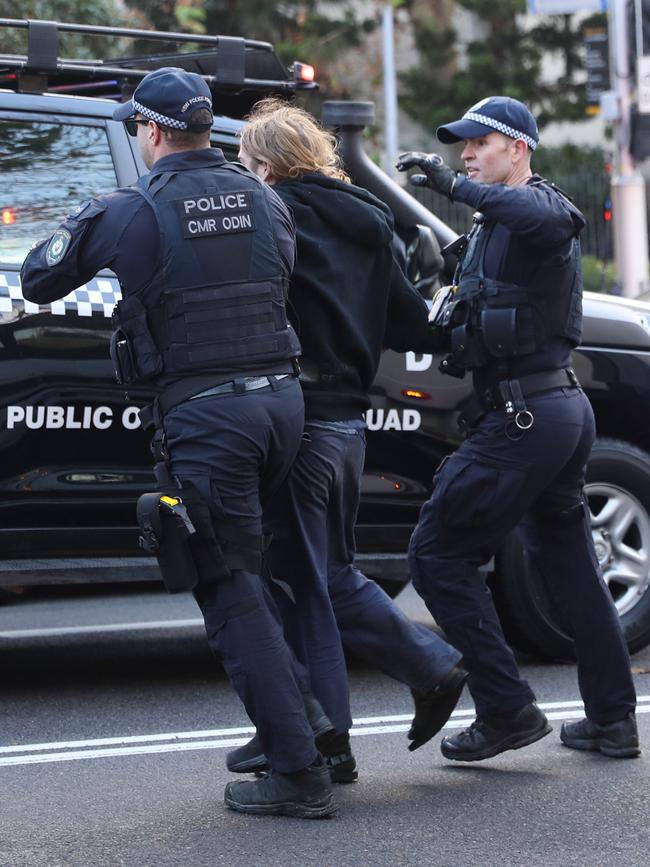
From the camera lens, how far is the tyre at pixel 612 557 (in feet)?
18.8

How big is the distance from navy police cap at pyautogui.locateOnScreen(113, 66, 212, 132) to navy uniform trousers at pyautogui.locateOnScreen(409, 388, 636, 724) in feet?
3.84

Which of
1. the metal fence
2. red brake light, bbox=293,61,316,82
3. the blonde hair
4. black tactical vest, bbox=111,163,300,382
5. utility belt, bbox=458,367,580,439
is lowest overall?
the metal fence

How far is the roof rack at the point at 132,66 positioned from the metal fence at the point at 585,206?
12491mm

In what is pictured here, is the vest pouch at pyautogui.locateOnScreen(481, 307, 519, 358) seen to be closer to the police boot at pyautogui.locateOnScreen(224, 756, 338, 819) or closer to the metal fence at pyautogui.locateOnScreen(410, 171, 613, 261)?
the police boot at pyautogui.locateOnScreen(224, 756, 338, 819)

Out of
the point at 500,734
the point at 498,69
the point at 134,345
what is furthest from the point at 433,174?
the point at 498,69

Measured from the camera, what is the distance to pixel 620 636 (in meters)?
4.56

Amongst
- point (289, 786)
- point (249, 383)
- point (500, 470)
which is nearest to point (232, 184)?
point (249, 383)

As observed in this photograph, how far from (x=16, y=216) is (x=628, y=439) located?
237 cm

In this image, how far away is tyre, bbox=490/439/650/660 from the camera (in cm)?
572

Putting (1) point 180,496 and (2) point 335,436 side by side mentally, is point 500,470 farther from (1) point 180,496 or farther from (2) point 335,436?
(1) point 180,496

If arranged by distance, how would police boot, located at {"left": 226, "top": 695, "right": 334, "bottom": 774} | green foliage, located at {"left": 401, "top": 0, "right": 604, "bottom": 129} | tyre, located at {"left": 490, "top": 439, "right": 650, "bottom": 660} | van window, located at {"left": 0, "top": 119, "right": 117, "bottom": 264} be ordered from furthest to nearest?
green foliage, located at {"left": 401, "top": 0, "right": 604, "bottom": 129} < tyre, located at {"left": 490, "top": 439, "right": 650, "bottom": 660} < van window, located at {"left": 0, "top": 119, "right": 117, "bottom": 264} < police boot, located at {"left": 226, "top": 695, "right": 334, "bottom": 774}

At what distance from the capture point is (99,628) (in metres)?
6.91

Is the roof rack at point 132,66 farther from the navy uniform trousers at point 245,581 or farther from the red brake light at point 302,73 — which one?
the navy uniform trousers at point 245,581

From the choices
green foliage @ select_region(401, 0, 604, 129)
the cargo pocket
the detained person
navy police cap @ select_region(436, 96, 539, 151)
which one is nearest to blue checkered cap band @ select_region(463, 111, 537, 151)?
navy police cap @ select_region(436, 96, 539, 151)
